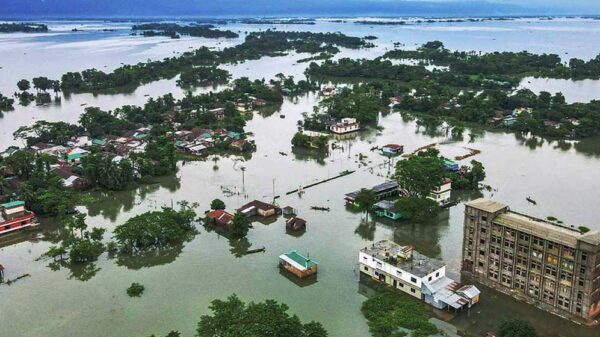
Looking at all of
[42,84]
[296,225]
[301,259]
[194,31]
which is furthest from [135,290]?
[194,31]

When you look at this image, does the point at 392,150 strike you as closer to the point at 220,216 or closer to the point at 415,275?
the point at 220,216

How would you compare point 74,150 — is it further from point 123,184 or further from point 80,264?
point 80,264

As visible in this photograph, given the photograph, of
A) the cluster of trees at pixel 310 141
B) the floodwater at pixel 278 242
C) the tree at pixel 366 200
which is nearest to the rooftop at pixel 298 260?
the floodwater at pixel 278 242

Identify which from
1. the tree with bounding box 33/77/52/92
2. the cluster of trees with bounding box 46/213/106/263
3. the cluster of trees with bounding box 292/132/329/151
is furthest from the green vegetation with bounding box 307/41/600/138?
the cluster of trees with bounding box 46/213/106/263

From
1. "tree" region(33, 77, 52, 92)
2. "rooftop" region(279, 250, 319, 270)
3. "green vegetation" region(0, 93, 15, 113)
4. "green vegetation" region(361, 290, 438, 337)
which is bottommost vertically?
"green vegetation" region(361, 290, 438, 337)

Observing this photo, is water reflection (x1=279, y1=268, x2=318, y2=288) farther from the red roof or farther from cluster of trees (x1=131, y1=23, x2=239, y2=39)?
cluster of trees (x1=131, y1=23, x2=239, y2=39)
